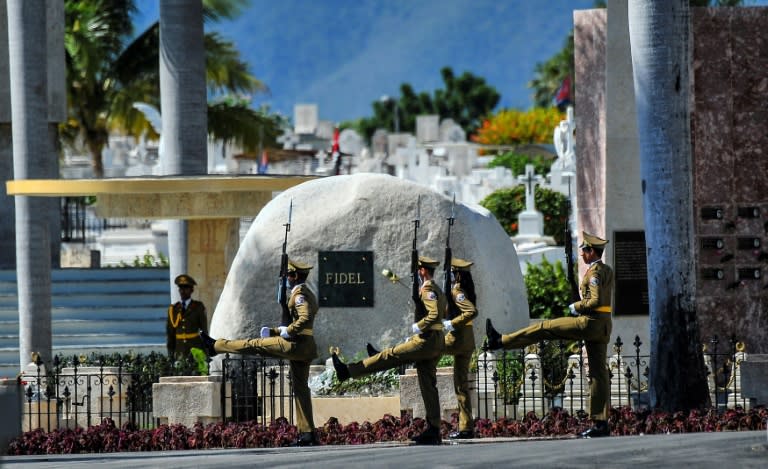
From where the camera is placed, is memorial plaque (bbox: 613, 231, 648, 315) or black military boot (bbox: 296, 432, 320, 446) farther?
memorial plaque (bbox: 613, 231, 648, 315)

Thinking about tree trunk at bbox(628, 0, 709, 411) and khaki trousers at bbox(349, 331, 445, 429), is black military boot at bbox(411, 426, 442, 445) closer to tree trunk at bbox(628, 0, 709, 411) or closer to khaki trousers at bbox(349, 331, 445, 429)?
khaki trousers at bbox(349, 331, 445, 429)

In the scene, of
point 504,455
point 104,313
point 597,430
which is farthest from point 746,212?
point 104,313

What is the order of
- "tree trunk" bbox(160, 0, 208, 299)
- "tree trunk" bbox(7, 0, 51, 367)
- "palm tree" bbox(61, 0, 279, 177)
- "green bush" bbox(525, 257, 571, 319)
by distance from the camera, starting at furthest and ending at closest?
"palm tree" bbox(61, 0, 279, 177) < "green bush" bbox(525, 257, 571, 319) < "tree trunk" bbox(160, 0, 208, 299) < "tree trunk" bbox(7, 0, 51, 367)

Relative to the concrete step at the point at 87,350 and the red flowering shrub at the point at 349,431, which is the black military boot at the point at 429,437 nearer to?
the red flowering shrub at the point at 349,431

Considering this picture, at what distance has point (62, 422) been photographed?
1644 centimetres

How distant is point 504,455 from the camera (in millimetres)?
11188

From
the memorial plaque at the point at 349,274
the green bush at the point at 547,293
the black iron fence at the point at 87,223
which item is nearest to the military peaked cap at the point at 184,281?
the memorial plaque at the point at 349,274

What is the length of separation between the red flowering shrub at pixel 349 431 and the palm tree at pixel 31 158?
499 cm

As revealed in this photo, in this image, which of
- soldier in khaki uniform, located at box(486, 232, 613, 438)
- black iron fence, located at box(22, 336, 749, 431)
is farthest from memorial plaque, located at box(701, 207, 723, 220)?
soldier in khaki uniform, located at box(486, 232, 613, 438)

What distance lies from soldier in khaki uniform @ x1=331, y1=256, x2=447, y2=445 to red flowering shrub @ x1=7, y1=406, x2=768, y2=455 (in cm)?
53

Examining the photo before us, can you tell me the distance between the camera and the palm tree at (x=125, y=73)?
32.9 metres

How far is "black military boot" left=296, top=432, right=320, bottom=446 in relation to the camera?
1347 centimetres

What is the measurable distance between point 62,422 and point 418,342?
16.4 ft

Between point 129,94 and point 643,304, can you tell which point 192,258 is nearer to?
point 643,304
